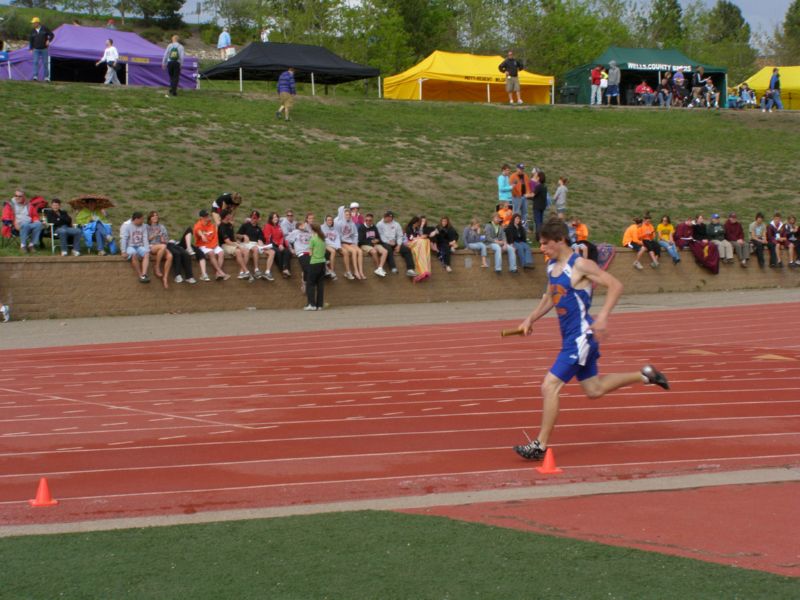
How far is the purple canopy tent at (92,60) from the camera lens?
33.0 meters

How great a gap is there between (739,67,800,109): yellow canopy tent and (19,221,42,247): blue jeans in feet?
120

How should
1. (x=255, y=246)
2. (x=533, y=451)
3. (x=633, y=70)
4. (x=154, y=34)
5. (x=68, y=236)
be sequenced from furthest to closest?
(x=154, y=34) → (x=633, y=70) → (x=255, y=246) → (x=68, y=236) → (x=533, y=451)

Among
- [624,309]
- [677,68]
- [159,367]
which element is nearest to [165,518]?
[159,367]

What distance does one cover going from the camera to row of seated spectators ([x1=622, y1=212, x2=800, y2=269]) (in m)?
24.4

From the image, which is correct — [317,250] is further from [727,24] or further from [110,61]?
[727,24]

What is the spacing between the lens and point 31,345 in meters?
15.2

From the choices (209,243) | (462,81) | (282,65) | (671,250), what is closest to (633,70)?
(462,81)

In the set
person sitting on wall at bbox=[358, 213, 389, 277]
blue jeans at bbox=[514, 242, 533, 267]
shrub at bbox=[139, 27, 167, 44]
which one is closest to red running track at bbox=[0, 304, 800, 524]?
person sitting on wall at bbox=[358, 213, 389, 277]

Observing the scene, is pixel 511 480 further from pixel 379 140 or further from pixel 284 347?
pixel 379 140

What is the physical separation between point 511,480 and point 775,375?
5.76m

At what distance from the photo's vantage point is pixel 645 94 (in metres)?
42.8

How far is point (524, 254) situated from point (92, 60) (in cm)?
1661

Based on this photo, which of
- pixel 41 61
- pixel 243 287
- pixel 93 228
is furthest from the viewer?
pixel 41 61

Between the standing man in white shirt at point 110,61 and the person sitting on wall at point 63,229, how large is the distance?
1304 centimetres
